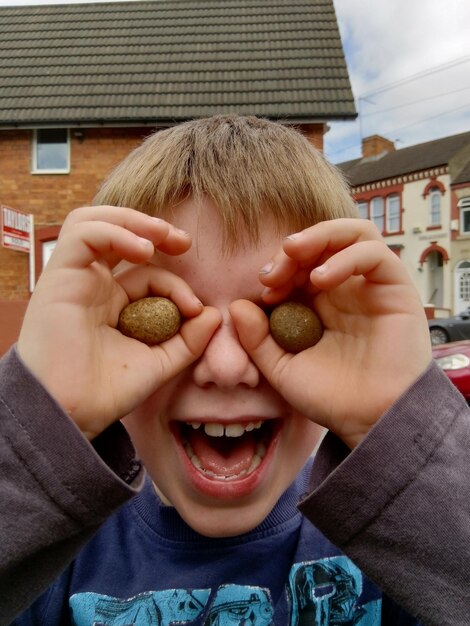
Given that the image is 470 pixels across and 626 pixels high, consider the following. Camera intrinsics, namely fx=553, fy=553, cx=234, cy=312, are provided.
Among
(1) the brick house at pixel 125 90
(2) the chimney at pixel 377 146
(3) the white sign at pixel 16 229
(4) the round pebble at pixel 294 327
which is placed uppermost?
(2) the chimney at pixel 377 146

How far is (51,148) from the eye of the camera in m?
11.6

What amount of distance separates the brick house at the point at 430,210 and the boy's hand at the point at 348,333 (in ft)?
93.7

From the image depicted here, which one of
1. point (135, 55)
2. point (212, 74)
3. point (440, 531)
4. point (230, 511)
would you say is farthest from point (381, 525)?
point (135, 55)

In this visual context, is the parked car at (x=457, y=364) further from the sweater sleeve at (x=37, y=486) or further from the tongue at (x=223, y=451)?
the sweater sleeve at (x=37, y=486)

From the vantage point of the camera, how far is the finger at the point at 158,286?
1.34 meters

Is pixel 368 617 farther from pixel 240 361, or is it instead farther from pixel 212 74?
pixel 212 74

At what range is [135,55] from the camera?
12.8 metres

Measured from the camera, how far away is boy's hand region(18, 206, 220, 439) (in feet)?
4.07

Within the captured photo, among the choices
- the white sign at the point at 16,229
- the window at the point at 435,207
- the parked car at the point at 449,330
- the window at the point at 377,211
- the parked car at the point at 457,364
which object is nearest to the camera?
the parked car at the point at 457,364

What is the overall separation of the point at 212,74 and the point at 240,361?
11.8m

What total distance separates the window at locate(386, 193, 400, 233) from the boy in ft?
109

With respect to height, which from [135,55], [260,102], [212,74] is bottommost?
[260,102]

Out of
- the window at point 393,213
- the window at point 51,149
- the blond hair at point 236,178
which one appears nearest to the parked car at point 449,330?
the window at point 51,149

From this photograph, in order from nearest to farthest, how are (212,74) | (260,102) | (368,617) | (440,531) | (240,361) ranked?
(440,531), (240,361), (368,617), (260,102), (212,74)
